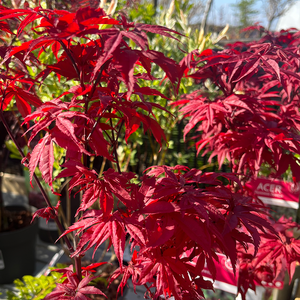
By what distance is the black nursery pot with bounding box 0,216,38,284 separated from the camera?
5.16 ft

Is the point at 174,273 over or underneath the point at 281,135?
underneath

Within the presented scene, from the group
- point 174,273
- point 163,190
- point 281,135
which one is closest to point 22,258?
point 174,273

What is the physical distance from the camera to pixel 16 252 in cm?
162

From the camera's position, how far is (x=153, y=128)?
2.43 ft

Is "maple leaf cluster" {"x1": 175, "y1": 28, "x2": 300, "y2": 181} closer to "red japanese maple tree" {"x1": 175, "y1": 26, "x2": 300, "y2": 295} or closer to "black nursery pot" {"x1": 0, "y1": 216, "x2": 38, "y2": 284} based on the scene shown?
"red japanese maple tree" {"x1": 175, "y1": 26, "x2": 300, "y2": 295}

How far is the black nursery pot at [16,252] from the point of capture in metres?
1.57

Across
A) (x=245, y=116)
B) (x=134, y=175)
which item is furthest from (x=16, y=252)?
(x=245, y=116)

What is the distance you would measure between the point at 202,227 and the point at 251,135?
41cm

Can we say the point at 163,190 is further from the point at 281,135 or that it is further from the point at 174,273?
the point at 281,135

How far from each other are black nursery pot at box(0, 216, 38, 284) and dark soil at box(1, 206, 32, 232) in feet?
0.34

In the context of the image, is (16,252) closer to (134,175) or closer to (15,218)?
(15,218)

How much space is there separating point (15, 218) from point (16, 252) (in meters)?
0.26

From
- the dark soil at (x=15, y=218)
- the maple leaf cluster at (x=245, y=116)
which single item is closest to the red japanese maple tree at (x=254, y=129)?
the maple leaf cluster at (x=245, y=116)

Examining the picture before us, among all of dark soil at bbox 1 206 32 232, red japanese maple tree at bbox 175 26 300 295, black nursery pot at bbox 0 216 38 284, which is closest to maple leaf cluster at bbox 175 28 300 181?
red japanese maple tree at bbox 175 26 300 295
